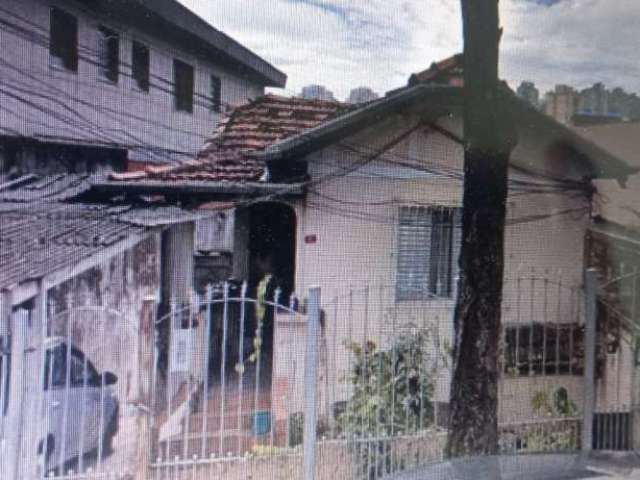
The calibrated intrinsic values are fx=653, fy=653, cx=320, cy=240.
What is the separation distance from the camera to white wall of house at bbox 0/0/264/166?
1.83m

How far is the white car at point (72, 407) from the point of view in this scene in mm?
2002

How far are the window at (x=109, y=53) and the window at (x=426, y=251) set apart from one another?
1.08m

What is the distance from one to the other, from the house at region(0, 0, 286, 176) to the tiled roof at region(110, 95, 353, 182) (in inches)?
1.4

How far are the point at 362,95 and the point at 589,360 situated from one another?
1398mm

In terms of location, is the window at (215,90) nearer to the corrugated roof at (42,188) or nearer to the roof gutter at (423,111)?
the roof gutter at (423,111)

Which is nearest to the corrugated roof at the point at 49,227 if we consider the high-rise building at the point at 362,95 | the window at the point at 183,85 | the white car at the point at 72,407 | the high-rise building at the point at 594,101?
the white car at the point at 72,407

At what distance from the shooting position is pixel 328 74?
2256 millimetres

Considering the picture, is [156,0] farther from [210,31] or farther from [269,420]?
[269,420]

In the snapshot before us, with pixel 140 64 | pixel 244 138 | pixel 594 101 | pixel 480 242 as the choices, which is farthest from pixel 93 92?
pixel 594 101

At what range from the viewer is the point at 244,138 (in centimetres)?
213

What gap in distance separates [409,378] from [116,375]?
1061mm

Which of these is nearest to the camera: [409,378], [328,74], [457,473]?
[457,473]

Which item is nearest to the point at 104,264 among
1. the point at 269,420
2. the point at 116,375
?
the point at 116,375

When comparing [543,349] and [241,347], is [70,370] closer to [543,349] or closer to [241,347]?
[241,347]
